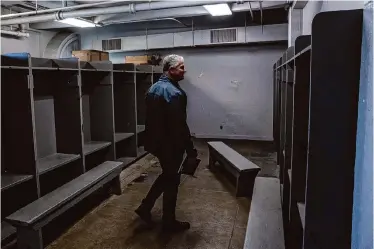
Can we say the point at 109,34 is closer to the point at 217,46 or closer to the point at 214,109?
the point at 217,46

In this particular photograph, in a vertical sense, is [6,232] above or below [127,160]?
below

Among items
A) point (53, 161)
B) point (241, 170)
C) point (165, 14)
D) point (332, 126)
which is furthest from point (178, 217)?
point (165, 14)

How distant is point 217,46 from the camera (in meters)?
7.15

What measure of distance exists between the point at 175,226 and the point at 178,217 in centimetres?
35

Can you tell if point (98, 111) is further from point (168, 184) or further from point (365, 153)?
point (365, 153)

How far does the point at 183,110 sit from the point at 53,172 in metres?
2.06

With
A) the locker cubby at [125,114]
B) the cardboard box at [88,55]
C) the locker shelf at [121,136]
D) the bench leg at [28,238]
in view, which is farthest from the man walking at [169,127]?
the cardboard box at [88,55]

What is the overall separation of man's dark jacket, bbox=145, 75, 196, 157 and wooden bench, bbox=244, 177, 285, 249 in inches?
32.4

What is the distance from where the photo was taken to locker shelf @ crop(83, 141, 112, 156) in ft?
13.2

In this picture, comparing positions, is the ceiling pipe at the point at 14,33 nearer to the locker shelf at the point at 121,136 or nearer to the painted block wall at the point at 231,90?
the painted block wall at the point at 231,90

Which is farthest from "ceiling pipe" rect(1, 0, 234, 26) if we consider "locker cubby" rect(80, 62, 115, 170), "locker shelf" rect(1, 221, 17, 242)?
"locker shelf" rect(1, 221, 17, 242)

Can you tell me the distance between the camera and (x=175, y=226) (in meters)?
2.91

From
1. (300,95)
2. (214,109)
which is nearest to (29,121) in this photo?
(300,95)

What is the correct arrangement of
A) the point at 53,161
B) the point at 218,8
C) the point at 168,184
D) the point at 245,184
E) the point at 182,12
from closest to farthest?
the point at 168,184 → the point at 53,161 → the point at 245,184 → the point at 218,8 → the point at 182,12
